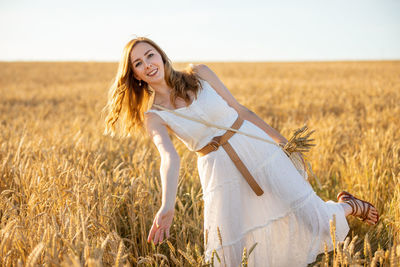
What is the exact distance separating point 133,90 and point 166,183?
0.81 m

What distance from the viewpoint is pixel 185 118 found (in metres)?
1.75

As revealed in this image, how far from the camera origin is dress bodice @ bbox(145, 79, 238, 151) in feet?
5.72

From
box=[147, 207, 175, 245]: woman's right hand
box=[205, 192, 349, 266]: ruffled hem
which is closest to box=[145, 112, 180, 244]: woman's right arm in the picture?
box=[147, 207, 175, 245]: woman's right hand

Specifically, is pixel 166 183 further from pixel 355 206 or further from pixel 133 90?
pixel 355 206

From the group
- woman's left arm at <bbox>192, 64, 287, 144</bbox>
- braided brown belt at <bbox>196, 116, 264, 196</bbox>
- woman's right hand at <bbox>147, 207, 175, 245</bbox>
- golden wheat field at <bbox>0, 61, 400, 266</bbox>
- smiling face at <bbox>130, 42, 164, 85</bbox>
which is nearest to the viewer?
golden wheat field at <bbox>0, 61, 400, 266</bbox>

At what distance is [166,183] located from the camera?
148cm

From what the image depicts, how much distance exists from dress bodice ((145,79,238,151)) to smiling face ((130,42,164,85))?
0.24 meters

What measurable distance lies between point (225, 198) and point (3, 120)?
6854 millimetres

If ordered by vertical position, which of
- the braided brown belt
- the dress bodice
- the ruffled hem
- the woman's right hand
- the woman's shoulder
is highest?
the woman's shoulder

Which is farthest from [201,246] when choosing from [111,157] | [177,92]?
[111,157]

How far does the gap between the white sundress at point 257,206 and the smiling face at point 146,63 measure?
250 millimetres

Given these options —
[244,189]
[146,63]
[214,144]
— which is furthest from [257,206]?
[146,63]

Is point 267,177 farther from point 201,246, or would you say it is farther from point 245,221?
point 201,246

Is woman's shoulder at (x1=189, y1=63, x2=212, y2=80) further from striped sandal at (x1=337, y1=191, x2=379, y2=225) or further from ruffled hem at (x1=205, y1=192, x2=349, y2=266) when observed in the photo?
striped sandal at (x1=337, y1=191, x2=379, y2=225)
